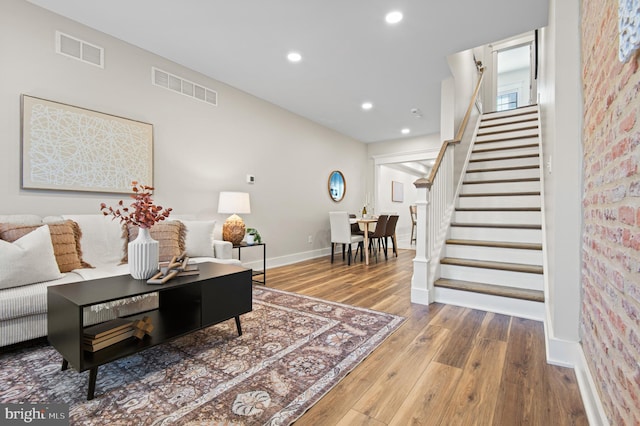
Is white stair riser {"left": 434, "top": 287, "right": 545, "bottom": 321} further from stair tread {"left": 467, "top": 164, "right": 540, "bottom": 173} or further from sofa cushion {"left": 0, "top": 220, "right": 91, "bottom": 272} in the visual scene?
sofa cushion {"left": 0, "top": 220, "right": 91, "bottom": 272}

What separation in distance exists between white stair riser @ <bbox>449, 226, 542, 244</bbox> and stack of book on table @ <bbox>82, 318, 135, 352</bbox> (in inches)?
126

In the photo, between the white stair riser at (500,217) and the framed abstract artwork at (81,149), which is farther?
the white stair riser at (500,217)

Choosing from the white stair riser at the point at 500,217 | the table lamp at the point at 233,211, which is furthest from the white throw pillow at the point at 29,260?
the white stair riser at the point at 500,217

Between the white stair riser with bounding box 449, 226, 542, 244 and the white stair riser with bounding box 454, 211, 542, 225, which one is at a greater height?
the white stair riser with bounding box 454, 211, 542, 225

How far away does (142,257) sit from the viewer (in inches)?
74.4

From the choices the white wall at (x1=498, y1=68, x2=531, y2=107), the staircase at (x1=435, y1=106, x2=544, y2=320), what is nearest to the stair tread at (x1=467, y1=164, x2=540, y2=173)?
the staircase at (x1=435, y1=106, x2=544, y2=320)

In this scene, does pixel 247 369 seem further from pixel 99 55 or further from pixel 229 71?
pixel 229 71

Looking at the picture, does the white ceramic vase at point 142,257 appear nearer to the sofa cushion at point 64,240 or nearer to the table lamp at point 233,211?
the sofa cushion at point 64,240

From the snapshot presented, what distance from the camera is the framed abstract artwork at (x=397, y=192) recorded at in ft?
27.1

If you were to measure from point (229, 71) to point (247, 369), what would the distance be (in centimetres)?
339

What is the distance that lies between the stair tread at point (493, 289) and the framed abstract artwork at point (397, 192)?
533cm

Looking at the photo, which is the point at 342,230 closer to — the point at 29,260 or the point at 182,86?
the point at 182,86

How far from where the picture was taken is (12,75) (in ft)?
7.85

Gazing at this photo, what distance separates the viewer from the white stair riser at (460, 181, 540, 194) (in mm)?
3602
